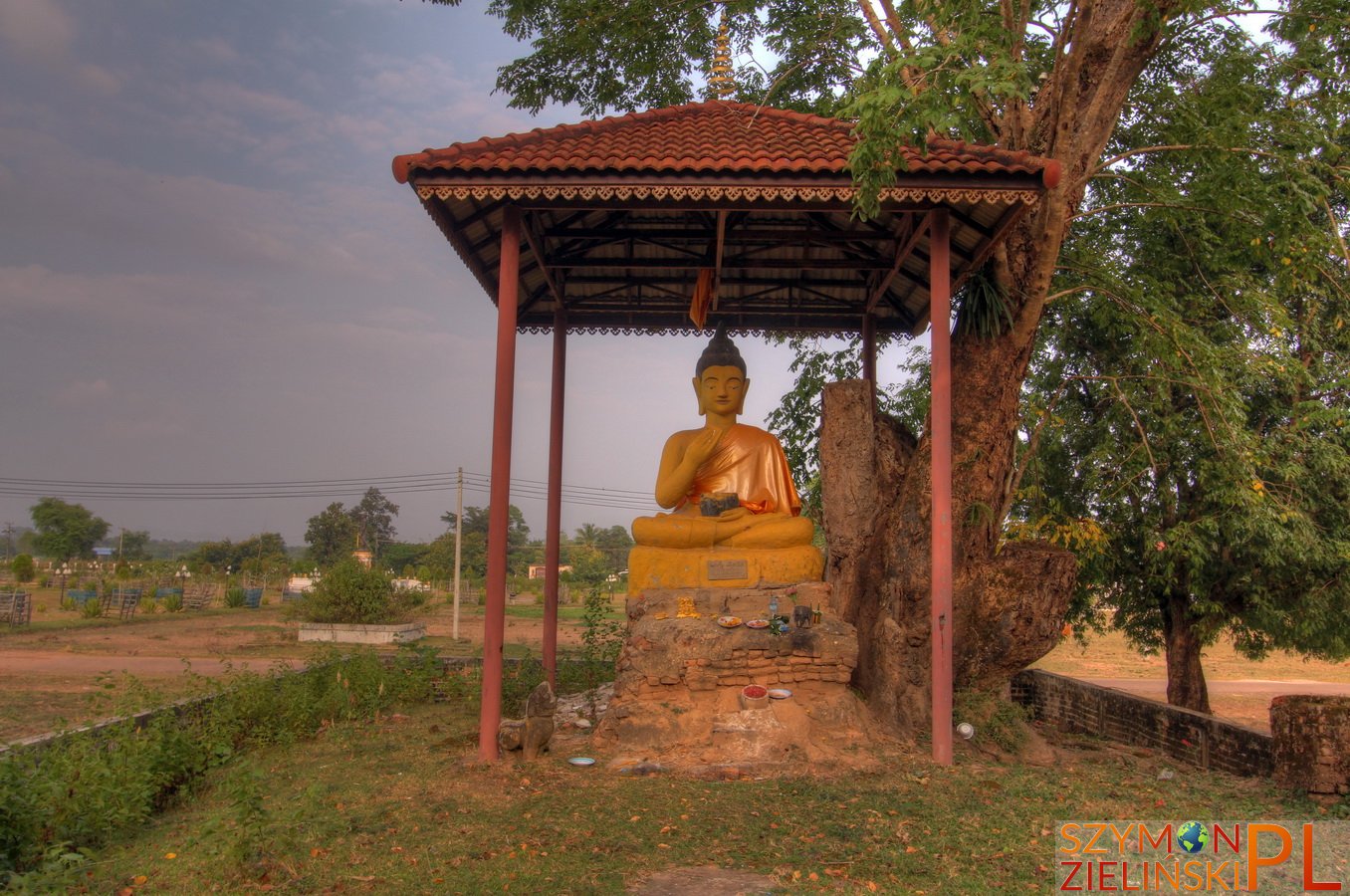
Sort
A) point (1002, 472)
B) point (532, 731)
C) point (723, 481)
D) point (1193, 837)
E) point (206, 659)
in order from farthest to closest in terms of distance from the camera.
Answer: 1. point (206, 659)
2. point (723, 481)
3. point (1002, 472)
4. point (532, 731)
5. point (1193, 837)

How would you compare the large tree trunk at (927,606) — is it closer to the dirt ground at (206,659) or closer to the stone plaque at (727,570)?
the stone plaque at (727,570)

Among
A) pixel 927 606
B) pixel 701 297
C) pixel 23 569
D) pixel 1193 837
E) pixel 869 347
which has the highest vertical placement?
pixel 701 297

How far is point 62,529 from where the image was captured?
54094 mm

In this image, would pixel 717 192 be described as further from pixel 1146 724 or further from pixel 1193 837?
pixel 1146 724

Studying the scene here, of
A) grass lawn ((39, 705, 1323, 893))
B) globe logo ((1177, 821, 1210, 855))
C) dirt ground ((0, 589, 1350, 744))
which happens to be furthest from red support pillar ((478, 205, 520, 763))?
globe logo ((1177, 821, 1210, 855))

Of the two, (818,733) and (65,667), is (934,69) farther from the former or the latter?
(65,667)

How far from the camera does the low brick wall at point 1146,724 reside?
27.9 feet

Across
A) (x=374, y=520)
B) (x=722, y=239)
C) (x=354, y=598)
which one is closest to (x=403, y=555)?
(x=374, y=520)

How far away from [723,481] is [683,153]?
13.6 feet

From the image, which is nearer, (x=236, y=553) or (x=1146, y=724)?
(x=1146, y=724)

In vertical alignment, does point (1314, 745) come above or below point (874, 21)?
below

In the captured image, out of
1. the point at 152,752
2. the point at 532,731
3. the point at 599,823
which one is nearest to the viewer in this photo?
the point at 599,823

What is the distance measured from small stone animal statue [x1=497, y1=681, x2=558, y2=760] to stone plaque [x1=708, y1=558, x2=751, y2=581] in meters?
2.44

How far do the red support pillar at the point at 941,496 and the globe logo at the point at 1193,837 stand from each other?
6.70 feet
